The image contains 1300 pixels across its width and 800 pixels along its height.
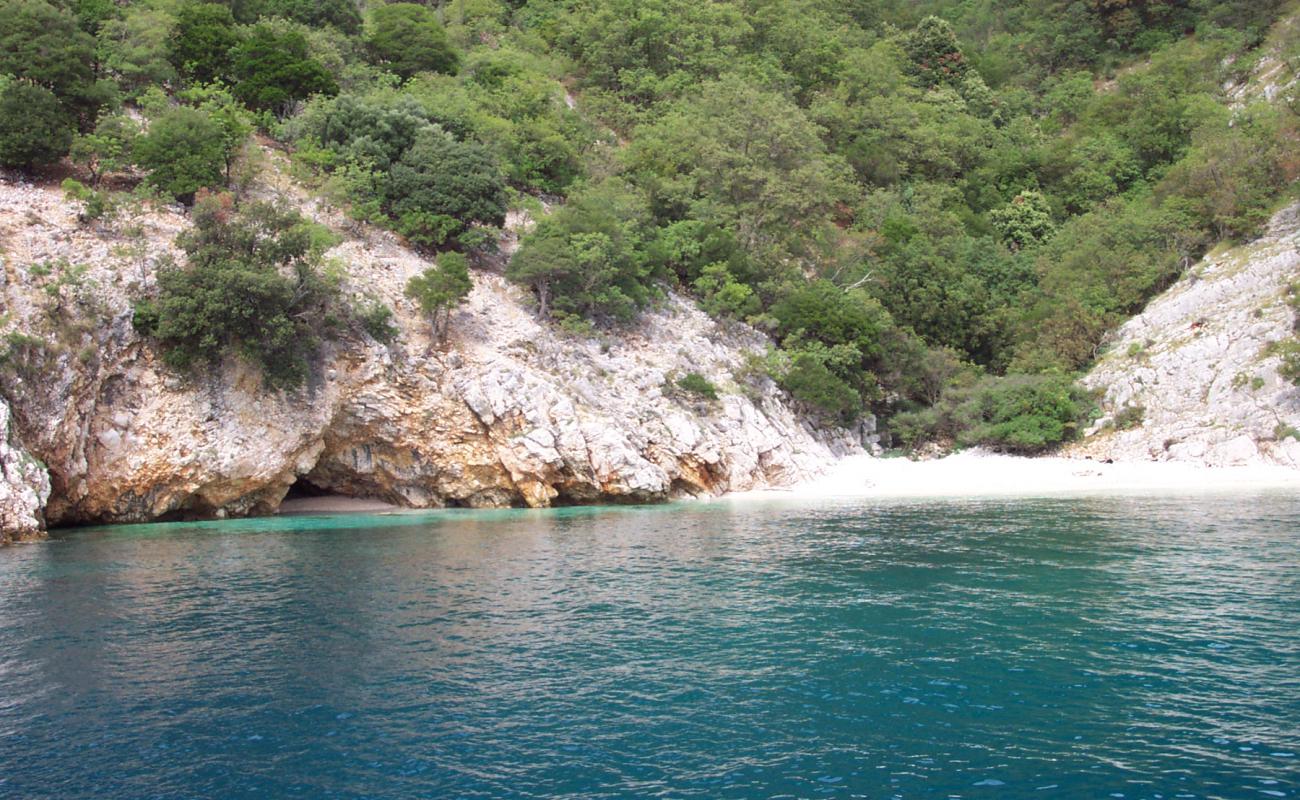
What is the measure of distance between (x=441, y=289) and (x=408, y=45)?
30.9 meters

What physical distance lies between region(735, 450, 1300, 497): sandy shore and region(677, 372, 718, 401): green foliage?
5304 millimetres

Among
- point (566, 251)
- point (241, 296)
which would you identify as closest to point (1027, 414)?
point (566, 251)

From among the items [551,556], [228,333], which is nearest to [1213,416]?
[551,556]

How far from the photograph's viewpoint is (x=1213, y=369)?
46469mm

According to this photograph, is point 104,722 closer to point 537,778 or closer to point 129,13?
point 537,778

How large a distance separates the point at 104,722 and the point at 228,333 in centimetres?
2379

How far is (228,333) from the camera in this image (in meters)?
33.3

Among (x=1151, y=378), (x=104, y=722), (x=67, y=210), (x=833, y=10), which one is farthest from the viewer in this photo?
(x=833, y=10)

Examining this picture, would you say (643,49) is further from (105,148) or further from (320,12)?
(105,148)

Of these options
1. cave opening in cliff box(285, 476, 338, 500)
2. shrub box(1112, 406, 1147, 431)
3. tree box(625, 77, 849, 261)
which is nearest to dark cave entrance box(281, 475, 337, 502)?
cave opening in cliff box(285, 476, 338, 500)

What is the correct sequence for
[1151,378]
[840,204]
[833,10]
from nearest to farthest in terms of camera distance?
[1151,378], [840,204], [833,10]

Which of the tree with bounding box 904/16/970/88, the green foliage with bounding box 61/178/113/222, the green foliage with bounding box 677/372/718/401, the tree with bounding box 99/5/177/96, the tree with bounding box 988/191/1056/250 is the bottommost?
the green foliage with bounding box 677/372/718/401

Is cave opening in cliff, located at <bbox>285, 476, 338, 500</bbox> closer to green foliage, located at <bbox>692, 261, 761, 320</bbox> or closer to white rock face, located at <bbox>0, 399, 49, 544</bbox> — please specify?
white rock face, located at <bbox>0, 399, 49, 544</bbox>

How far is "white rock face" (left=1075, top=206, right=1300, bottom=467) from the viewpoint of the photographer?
140ft
